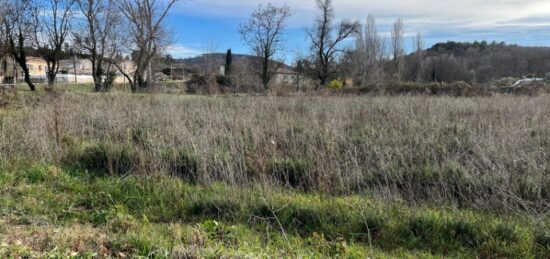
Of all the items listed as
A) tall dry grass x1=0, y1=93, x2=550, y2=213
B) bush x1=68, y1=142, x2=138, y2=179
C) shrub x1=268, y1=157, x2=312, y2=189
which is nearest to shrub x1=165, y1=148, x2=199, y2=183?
tall dry grass x1=0, y1=93, x2=550, y2=213

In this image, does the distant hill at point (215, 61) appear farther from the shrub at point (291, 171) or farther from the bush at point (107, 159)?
the shrub at point (291, 171)

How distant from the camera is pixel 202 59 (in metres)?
53.1

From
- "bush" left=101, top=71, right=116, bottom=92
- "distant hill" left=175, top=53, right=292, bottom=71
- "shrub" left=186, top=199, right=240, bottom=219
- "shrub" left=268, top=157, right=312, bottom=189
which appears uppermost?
"distant hill" left=175, top=53, right=292, bottom=71

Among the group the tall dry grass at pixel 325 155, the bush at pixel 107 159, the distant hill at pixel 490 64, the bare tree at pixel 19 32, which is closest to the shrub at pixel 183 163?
the tall dry grass at pixel 325 155

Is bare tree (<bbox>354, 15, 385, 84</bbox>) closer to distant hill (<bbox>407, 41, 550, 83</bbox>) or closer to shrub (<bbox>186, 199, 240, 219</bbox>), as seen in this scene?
distant hill (<bbox>407, 41, 550, 83</bbox>)

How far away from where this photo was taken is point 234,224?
4.65m

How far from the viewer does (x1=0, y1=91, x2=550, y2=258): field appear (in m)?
3.93

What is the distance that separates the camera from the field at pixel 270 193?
12.9 ft

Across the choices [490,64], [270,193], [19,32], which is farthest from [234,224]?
[490,64]

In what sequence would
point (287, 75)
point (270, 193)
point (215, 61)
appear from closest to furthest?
point (270, 193) < point (287, 75) < point (215, 61)

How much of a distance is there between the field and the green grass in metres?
0.02

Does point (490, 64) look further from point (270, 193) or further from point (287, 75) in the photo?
point (270, 193)

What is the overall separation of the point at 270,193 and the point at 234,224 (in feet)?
3.02

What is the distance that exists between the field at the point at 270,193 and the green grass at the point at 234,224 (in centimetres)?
2
